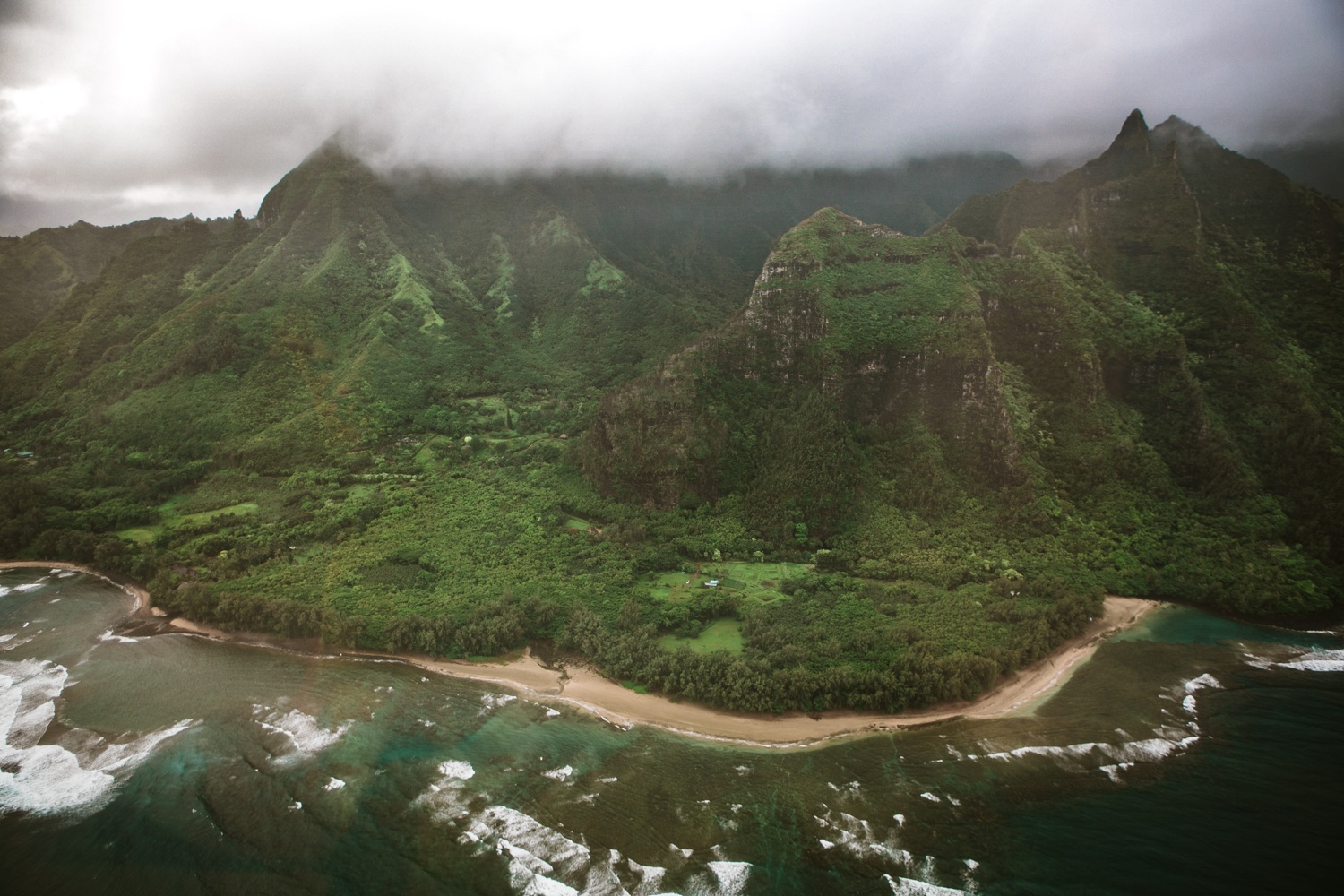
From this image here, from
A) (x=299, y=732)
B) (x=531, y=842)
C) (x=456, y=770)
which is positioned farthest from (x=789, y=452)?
(x=299, y=732)

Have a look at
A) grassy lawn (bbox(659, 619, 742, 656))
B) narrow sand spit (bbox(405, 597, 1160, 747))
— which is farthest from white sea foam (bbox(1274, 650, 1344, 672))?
grassy lawn (bbox(659, 619, 742, 656))

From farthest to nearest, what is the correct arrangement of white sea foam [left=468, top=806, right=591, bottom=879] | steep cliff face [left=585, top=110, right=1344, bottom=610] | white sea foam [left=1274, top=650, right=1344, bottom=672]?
steep cliff face [left=585, top=110, right=1344, bottom=610]
white sea foam [left=1274, top=650, right=1344, bottom=672]
white sea foam [left=468, top=806, right=591, bottom=879]

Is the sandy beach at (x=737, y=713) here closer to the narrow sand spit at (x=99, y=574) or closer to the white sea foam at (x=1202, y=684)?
the white sea foam at (x=1202, y=684)

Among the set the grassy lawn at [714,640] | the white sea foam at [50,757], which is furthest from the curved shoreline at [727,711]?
the white sea foam at [50,757]

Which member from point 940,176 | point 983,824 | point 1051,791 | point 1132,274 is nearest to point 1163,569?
point 1051,791

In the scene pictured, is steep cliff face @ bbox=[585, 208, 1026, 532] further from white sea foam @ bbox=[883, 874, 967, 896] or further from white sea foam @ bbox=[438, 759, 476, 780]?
white sea foam @ bbox=[883, 874, 967, 896]

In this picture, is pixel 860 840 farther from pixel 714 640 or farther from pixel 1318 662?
pixel 1318 662
